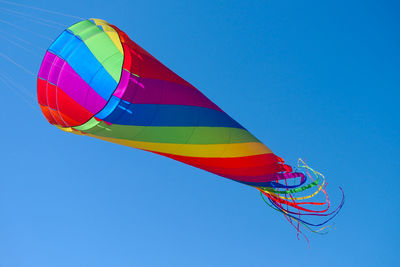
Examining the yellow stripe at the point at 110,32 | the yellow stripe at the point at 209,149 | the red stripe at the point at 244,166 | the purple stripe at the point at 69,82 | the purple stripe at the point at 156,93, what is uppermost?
the yellow stripe at the point at 110,32

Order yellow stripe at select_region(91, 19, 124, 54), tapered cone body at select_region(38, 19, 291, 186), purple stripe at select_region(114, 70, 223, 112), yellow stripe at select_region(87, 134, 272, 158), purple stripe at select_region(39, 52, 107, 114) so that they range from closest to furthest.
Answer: purple stripe at select_region(114, 70, 223, 112) → tapered cone body at select_region(38, 19, 291, 186) → yellow stripe at select_region(91, 19, 124, 54) → purple stripe at select_region(39, 52, 107, 114) → yellow stripe at select_region(87, 134, 272, 158)

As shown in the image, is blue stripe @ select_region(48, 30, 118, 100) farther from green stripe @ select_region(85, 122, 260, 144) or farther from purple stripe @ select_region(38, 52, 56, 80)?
green stripe @ select_region(85, 122, 260, 144)

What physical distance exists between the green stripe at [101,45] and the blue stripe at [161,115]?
0.34 metres

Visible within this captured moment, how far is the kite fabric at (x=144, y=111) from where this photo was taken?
14.3 feet

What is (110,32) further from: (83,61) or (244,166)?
(244,166)

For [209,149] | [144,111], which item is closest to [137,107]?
[144,111]

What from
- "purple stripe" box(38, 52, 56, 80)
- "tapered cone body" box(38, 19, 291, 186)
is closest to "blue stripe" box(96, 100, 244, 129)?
"tapered cone body" box(38, 19, 291, 186)

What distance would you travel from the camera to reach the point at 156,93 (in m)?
4.47

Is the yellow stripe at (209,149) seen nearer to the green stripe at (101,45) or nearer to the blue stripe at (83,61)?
the blue stripe at (83,61)

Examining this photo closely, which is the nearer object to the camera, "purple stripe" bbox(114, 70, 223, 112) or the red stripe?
"purple stripe" bbox(114, 70, 223, 112)

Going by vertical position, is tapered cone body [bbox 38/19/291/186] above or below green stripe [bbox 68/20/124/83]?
below

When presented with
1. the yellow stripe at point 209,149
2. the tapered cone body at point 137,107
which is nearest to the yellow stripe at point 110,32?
the tapered cone body at point 137,107

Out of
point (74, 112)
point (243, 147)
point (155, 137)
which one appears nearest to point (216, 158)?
point (243, 147)

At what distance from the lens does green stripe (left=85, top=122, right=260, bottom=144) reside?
14.9ft
